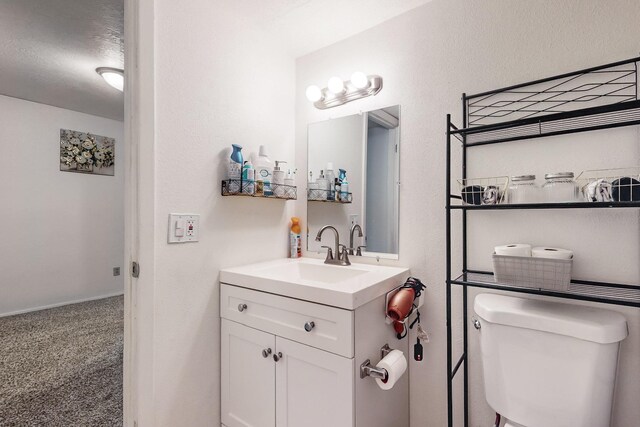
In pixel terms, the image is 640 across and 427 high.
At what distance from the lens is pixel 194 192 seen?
138 cm

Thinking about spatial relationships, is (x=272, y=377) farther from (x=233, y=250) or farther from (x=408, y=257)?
(x=408, y=257)

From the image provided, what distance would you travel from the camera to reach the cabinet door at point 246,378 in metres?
1.27

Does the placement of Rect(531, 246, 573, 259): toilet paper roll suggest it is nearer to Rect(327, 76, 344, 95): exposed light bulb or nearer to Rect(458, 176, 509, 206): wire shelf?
Rect(458, 176, 509, 206): wire shelf

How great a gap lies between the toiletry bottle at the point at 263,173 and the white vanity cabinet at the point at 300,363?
513 mm

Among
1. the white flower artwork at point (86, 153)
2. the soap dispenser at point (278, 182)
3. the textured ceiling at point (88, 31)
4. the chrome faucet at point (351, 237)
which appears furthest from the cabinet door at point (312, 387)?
the white flower artwork at point (86, 153)

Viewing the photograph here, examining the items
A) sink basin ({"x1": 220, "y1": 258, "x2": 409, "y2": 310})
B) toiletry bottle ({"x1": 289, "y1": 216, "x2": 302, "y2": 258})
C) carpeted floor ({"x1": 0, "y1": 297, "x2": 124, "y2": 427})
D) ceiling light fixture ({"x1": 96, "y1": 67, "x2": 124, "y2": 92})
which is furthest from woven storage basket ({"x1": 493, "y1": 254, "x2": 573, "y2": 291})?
ceiling light fixture ({"x1": 96, "y1": 67, "x2": 124, "y2": 92})

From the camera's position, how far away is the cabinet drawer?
3.48ft

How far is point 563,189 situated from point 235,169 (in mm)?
1323

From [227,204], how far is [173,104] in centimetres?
51

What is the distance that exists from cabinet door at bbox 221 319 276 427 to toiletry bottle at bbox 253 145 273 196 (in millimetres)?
669

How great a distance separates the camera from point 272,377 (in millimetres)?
1252

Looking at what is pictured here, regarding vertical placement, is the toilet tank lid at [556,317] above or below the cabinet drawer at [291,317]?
above

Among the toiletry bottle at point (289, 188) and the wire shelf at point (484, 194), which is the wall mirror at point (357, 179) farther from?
the wire shelf at point (484, 194)

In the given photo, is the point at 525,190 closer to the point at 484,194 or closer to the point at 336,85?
the point at 484,194
